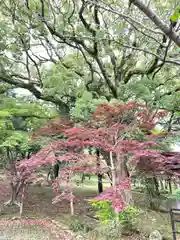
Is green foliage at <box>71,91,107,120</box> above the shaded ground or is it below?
above

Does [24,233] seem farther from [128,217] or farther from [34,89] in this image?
[34,89]

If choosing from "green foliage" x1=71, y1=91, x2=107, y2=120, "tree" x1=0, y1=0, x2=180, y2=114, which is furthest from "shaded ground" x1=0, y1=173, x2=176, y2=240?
"tree" x1=0, y1=0, x2=180, y2=114

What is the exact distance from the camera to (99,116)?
5.15 m

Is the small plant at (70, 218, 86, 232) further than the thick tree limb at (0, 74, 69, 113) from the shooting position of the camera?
No

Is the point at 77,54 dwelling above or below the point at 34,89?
above

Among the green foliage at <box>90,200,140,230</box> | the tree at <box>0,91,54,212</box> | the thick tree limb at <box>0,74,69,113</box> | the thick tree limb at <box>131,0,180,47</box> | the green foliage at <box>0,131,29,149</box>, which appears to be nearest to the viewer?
the thick tree limb at <box>131,0,180,47</box>

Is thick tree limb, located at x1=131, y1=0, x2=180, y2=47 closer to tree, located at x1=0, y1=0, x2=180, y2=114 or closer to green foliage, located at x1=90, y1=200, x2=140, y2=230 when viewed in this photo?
green foliage, located at x1=90, y1=200, x2=140, y2=230

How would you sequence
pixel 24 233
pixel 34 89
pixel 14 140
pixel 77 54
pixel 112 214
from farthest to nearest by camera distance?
pixel 34 89, pixel 77 54, pixel 14 140, pixel 24 233, pixel 112 214

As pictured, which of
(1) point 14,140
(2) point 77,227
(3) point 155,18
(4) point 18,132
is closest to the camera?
(3) point 155,18

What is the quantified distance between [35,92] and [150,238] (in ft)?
22.1

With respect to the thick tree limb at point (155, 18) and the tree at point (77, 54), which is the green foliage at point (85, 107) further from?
the thick tree limb at point (155, 18)

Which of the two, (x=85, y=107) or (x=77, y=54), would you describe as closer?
(x=85, y=107)

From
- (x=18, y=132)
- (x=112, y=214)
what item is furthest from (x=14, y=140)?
(x=112, y=214)

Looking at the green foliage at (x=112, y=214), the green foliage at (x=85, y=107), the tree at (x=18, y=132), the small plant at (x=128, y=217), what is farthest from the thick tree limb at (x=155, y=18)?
the tree at (x=18, y=132)
